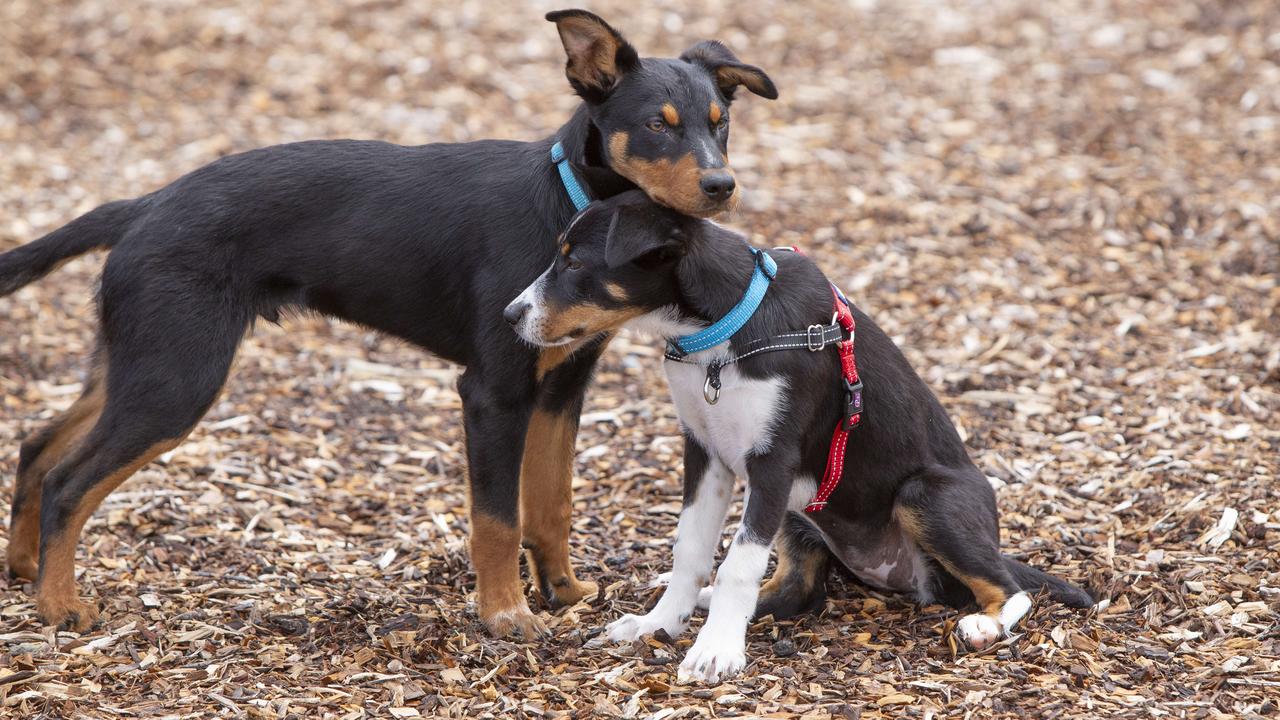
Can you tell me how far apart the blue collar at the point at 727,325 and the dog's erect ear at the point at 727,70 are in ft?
2.78

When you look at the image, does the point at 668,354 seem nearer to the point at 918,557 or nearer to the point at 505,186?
the point at 505,186

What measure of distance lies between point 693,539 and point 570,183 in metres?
1.44

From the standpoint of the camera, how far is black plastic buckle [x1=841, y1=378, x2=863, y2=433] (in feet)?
16.4

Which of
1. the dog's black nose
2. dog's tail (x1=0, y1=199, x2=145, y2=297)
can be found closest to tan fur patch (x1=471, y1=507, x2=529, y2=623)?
the dog's black nose

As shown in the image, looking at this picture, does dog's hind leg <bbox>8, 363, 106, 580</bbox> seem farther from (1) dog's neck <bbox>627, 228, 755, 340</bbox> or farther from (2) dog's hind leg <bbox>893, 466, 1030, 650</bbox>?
(2) dog's hind leg <bbox>893, 466, 1030, 650</bbox>

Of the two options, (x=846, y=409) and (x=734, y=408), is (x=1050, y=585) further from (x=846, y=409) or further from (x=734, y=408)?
(x=734, y=408)

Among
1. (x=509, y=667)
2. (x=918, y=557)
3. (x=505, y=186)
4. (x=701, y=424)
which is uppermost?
(x=505, y=186)

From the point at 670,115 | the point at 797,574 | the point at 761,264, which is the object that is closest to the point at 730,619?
the point at 797,574

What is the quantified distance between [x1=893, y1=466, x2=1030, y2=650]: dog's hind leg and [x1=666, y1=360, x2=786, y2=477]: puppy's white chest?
70 centimetres

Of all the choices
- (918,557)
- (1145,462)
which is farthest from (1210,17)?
(918,557)

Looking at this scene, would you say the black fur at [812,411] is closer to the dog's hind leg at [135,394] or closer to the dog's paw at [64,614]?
the dog's hind leg at [135,394]

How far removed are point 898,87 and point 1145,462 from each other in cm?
622

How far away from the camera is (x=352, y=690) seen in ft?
15.5

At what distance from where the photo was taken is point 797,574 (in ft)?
17.7
